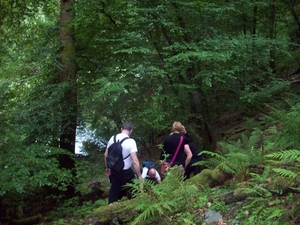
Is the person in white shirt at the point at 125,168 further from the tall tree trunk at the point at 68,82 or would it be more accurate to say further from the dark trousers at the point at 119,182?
the tall tree trunk at the point at 68,82

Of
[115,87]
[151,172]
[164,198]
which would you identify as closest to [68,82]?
[115,87]

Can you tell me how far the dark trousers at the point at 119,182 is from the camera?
609cm

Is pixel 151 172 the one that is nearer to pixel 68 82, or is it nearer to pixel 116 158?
pixel 116 158

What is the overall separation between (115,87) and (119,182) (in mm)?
2298

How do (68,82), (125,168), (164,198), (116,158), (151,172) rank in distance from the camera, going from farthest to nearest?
(68,82) → (151,172) → (125,168) → (116,158) → (164,198)

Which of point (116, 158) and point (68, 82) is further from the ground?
point (68, 82)

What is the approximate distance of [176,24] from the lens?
8984mm

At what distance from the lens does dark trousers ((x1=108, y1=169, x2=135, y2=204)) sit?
6.09 meters

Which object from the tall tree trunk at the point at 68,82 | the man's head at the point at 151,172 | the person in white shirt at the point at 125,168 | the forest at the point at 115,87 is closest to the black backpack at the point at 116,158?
the person in white shirt at the point at 125,168

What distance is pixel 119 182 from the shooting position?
616 centimetres

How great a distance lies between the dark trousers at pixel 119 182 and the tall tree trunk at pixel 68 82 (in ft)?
11.5

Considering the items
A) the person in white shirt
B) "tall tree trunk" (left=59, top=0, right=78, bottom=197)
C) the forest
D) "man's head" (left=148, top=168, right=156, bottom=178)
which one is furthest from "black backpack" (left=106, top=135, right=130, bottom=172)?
"tall tree trunk" (left=59, top=0, right=78, bottom=197)

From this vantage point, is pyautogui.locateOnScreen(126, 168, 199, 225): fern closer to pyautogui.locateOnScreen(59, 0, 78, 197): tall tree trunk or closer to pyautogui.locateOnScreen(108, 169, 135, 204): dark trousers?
pyautogui.locateOnScreen(108, 169, 135, 204): dark trousers

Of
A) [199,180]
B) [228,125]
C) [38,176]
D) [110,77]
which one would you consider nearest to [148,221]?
[199,180]
